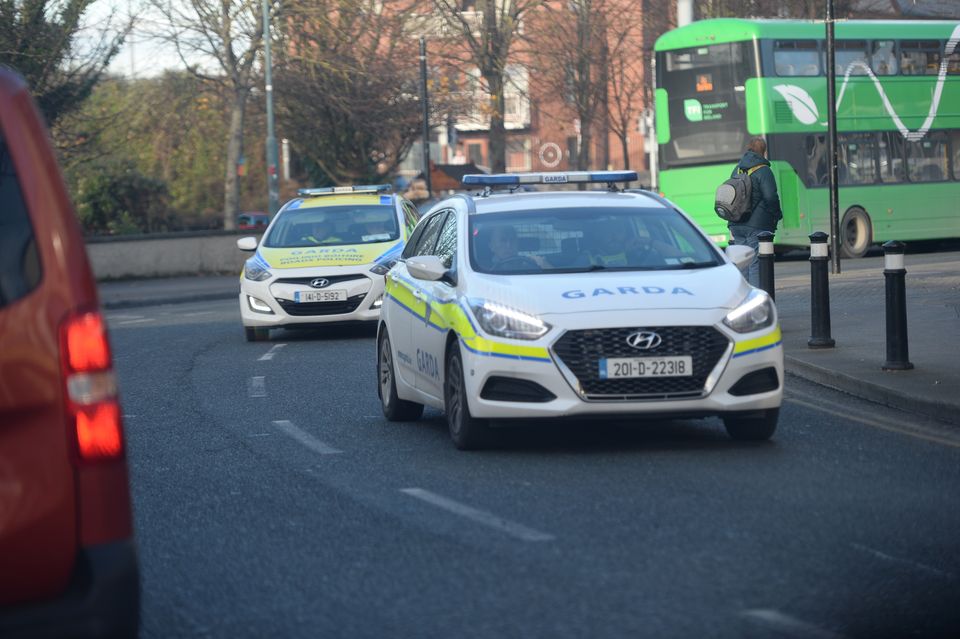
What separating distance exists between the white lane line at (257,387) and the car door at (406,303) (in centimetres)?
225

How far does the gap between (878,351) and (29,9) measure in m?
21.0

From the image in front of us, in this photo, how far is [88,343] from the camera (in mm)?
4230

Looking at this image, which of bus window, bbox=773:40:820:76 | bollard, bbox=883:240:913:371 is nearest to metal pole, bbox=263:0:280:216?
bus window, bbox=773:40:820:76

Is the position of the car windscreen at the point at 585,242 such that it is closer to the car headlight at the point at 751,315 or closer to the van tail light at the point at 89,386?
the car headlight at the point at 751,315

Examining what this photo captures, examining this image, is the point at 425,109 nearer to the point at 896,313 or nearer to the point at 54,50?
the point at 54,50

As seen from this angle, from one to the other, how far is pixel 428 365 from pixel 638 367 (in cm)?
186

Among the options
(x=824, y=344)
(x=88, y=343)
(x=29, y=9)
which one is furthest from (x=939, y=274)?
(x=88, y=343)

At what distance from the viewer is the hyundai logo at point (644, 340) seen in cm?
895

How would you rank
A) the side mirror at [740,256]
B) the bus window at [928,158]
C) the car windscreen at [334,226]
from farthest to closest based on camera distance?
the bus window at [928,158] < the car windscreen at [334,226] < the side mirror at [740,256]

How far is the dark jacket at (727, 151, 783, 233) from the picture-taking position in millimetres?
17406

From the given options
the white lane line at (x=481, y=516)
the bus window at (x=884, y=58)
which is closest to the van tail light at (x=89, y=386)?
the white lane line at (x=481, y=516)

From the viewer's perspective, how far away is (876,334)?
15.9 meters

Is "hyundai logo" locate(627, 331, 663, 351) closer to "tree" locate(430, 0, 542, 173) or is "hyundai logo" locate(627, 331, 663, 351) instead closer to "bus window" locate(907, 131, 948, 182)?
"bus window" locate(907, 131, 948, 182)

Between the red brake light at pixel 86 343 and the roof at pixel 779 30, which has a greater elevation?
the roof at pixel 779 30
